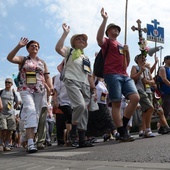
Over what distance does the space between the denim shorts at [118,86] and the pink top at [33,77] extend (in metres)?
1.09

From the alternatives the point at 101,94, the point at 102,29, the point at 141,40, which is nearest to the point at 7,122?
the point at 101,94

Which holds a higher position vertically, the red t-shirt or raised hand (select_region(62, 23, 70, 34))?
raised hand (select_region(62, 23, 70, 34))

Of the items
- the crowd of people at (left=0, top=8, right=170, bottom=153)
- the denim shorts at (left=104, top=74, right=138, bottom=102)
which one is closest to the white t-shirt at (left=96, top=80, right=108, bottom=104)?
the crowd of people at (left=0, top=8, right=170, bottom=153)

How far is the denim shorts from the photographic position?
18.0 ft

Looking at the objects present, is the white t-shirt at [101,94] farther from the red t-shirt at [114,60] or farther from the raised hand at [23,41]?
the raised hand at [23,41]

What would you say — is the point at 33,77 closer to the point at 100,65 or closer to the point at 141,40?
the point at 100,65

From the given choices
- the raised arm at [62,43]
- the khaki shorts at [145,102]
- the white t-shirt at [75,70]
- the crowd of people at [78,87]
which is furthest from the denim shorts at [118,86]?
the khaki shorts at [145,102]

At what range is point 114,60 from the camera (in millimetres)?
5672

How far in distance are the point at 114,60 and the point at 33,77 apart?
139 cm

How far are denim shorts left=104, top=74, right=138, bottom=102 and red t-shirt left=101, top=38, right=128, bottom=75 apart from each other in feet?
0.30

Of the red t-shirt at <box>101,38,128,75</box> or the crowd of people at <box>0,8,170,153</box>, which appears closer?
the crowd of people at <box>0,8,170,153</box>

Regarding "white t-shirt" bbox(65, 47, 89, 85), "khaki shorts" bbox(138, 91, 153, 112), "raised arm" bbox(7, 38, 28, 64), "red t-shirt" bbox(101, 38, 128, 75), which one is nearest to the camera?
"raised arm" bbox(7, 38, 28, 64)

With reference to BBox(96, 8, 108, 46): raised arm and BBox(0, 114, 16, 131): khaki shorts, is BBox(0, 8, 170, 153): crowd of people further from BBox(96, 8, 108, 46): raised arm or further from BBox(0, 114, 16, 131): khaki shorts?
BBox(0, 114, 16, 131): khaki shorts

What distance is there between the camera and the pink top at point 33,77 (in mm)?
5262
